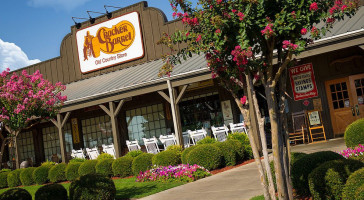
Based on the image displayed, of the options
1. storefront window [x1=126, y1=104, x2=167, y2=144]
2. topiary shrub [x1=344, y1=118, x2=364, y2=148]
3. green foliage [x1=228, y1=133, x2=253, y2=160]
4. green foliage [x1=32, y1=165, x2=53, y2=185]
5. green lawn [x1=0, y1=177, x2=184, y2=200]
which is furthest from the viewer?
storefront window [x1=126, y1=104, x2=167, y2=144]

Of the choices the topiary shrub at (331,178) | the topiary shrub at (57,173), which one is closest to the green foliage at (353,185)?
the topiary shrub at (331,178)

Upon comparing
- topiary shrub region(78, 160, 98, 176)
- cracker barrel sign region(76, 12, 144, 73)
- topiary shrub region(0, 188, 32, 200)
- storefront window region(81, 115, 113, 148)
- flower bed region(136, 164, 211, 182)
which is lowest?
flower bed region(136, 164, 211, 182)

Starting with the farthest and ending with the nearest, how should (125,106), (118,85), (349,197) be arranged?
1. (125,106)
2. (118,85)
3. (349,197)

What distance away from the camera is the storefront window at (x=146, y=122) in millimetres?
17797

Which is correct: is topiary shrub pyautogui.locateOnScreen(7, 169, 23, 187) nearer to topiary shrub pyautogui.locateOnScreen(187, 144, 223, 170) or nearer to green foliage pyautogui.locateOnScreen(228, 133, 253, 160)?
topiary shrub pyautogui.locateOnScreen(187, 144, 223, 170)

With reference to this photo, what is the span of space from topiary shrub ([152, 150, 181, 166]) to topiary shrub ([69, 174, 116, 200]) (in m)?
3.29

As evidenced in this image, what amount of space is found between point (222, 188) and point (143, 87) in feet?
23.5

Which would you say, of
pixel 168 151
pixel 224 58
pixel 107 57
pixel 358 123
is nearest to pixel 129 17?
pixel 107 57

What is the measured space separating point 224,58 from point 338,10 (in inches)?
55.4

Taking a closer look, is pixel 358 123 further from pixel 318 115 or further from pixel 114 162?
pixel 114 162

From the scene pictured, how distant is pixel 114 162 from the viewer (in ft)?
43.9

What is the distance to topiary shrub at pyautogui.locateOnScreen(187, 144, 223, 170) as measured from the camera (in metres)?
11.0

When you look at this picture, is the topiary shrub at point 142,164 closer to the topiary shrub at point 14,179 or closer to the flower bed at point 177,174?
the flower bed at point 177,174

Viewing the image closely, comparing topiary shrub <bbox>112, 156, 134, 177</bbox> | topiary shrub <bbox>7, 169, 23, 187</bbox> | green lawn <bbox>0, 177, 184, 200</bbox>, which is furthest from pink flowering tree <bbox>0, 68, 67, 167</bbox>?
green lawn <bbox>0, 177, 184, 200</bbox>
